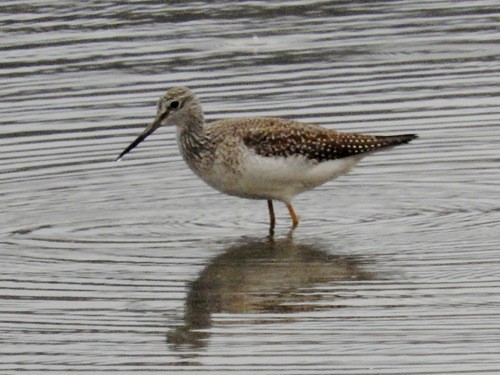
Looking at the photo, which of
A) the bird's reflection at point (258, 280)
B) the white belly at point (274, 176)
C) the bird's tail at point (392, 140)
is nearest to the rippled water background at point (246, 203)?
the bird's reflection at point (258, 280)

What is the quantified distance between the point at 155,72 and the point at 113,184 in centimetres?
438

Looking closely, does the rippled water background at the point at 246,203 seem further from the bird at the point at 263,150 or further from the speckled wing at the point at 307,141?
the speckled wing at the point at 307,141

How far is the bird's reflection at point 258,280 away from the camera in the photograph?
12.5m

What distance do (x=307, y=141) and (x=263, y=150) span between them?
52cm

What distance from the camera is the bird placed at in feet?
50.4

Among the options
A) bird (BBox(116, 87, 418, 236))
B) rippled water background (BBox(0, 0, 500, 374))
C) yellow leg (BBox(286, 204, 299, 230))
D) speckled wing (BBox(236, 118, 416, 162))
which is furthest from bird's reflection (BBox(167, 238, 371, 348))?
speckled wing (BBox(236, 118, 416, 162))

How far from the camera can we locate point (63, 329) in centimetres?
1217

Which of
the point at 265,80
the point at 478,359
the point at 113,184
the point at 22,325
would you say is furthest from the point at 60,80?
the point at 478,359

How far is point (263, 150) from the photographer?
15.4 meters

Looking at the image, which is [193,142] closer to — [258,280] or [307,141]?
[307,141]

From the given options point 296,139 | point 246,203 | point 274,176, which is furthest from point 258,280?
point 246,203

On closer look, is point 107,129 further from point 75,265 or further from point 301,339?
point 301,339

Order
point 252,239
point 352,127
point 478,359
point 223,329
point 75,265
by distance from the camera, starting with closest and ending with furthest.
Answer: point 478,359, point 223,329, point 75,265, point 252,239, point 352,127

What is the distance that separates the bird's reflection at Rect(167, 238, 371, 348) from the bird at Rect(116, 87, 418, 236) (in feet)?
2.24
